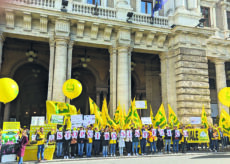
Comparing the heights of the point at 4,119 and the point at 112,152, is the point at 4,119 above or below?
above

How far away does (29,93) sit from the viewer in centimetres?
2148

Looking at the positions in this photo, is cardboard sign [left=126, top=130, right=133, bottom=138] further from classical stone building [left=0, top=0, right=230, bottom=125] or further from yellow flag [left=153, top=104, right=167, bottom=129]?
classical stone building [left=0, top=0, right=230, bottom=125]

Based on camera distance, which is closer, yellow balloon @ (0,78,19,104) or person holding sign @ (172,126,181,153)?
yellow balloon @ (0,78,19,104)

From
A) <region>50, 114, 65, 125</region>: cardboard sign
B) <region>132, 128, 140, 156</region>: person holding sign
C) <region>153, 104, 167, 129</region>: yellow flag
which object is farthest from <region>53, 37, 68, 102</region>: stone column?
<region>153, 104, 167, 129</region>: yellow flag

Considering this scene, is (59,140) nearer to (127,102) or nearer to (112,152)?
(112,152)

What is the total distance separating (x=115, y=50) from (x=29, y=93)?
34.1ft

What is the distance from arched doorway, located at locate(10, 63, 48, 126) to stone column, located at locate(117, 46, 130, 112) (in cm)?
831

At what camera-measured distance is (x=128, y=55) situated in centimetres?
1628

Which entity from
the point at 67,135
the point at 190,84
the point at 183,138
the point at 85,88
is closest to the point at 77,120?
the point at 67,135

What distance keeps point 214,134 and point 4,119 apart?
15.2 m

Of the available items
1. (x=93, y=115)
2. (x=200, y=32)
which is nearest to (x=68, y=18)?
(x=93, y=115)

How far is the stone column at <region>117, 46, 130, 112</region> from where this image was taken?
15.3m

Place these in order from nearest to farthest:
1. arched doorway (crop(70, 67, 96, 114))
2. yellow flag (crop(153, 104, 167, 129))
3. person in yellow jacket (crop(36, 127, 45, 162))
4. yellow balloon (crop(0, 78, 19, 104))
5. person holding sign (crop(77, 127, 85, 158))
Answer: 1. yellow balloon (crop(0, 78, 19, 104))
2. person in yellow jacket (crop(36, 127, 45, 162))
3. person holding sign (crop(77, 127, 85, 158))
4. yellow flag (crop(153, 104, 167, 129))
5. arched doorway (crop(70, 67, 96, 114))

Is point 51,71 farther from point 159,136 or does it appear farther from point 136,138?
point 159,136
